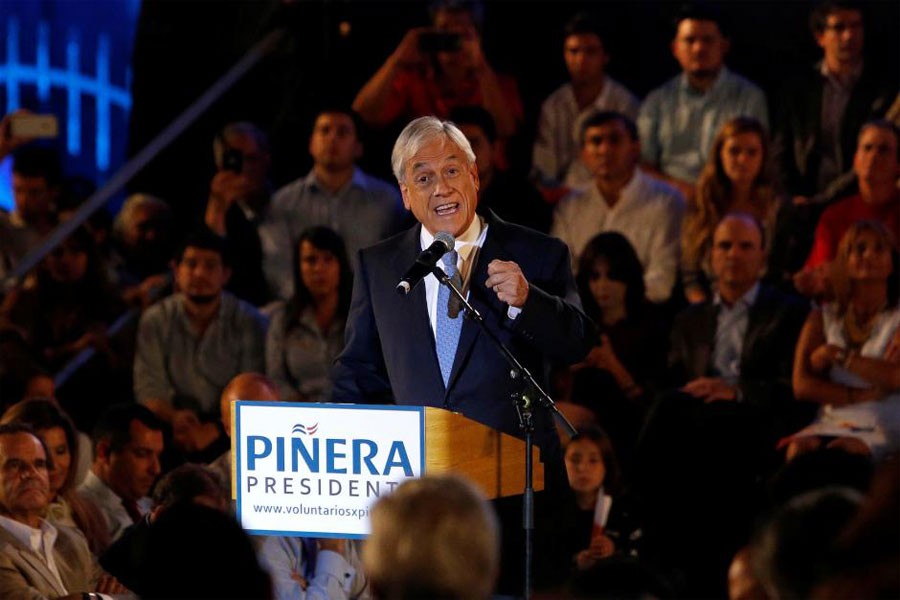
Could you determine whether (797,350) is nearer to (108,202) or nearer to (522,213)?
(522,213)

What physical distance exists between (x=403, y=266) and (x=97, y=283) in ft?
13.4

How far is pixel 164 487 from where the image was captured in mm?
4934

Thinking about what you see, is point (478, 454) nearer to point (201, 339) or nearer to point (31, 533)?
point (31, 533)

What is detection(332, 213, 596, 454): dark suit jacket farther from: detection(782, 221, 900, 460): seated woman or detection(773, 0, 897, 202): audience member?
detection(773, 0, 897, 202): audience member

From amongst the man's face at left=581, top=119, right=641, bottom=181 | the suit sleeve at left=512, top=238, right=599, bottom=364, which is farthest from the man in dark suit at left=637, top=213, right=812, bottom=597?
the suit sleeve at left=512, top=238, right=599, bottom=364

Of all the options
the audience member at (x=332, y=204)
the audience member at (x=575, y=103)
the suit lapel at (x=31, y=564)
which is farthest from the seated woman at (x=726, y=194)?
the suit lapel at (x=31, y=564)

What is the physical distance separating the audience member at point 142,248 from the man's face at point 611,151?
84.7 inches

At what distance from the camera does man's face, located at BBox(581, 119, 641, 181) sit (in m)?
7.42

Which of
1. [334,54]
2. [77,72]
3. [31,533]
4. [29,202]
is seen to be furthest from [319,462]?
[77,72]

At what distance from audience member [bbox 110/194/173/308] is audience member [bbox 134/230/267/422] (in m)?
0.63

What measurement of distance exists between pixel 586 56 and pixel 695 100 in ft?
1.85

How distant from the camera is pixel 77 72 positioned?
9.07 meters

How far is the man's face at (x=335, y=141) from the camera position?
7.62 metres

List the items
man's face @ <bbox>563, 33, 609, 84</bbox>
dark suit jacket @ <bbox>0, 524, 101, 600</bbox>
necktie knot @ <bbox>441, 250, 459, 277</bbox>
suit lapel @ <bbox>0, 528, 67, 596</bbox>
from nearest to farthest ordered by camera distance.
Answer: necktie knot @ <bbox>441, 250, 459, 277</bbox> → dark suit jacket @ <bbox>0, 524, 101, 600</bbox> → suit lapel @ <bbox>0, 528, 67, 596</bbox> → man's face @ <bbox>563, 33, 609, 84</bbox>
